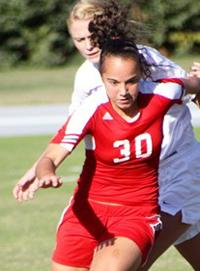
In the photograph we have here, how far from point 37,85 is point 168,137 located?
19.1 m

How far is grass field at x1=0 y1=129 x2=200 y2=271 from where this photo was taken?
7477mm

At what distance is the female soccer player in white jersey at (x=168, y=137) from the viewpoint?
17.8 ft

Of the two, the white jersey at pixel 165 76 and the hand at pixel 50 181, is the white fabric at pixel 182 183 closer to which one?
the white jersey at pixel 165 76

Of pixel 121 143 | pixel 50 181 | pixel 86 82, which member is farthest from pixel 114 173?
pixel 86 82

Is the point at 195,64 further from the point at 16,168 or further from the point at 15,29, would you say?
the point at 15,29

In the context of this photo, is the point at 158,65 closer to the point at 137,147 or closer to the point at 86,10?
the point at 86,10

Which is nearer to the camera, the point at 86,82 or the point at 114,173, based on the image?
the point at 114,173

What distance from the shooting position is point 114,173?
500cm

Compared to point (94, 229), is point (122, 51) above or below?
above

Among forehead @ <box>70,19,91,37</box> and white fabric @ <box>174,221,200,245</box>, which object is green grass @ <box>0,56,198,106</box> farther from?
forehead @ <box>70,19,91,37</box>

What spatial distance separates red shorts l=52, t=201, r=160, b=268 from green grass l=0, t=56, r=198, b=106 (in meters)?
15.2

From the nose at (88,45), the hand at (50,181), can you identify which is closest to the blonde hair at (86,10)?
the nose at (88,45)

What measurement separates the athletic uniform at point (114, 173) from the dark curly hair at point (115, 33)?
20 centimetres

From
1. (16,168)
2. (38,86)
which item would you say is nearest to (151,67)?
(16,168)
